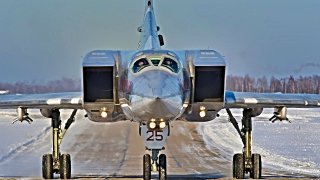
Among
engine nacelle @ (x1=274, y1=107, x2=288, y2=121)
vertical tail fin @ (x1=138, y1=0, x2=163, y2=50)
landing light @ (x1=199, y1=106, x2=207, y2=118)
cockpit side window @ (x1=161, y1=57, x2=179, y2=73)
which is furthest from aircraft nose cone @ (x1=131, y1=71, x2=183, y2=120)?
engine nacelle @ (x1=274, y1=107, x2=288, y2=121)

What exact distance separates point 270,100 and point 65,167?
5.08 meters

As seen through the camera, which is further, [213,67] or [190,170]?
[190,170]

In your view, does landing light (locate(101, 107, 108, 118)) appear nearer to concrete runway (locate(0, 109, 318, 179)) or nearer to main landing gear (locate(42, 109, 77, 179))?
main landing gear (locate(42, 109, 77, 179))

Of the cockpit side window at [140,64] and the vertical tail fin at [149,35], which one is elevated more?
the vertical tail fin at [149,35]

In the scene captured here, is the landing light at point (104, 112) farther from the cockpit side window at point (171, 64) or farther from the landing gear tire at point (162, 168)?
the cockpit side window at point (171, 64)

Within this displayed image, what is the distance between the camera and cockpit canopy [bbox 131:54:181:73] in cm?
1162

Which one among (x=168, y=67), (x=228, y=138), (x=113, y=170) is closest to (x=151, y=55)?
(x=168, y=67)

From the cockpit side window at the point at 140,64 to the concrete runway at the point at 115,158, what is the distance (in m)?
5.27

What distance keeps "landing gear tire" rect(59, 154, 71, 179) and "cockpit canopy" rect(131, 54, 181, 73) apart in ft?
A: 17.6

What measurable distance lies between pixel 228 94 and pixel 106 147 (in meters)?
12.0

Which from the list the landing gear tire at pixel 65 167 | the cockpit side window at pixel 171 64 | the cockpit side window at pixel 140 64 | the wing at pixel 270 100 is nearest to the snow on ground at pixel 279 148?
the wing at pixel 270 100

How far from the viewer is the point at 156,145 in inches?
497

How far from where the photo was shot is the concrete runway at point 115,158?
1759 cm

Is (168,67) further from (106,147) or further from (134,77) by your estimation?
(106,147)
